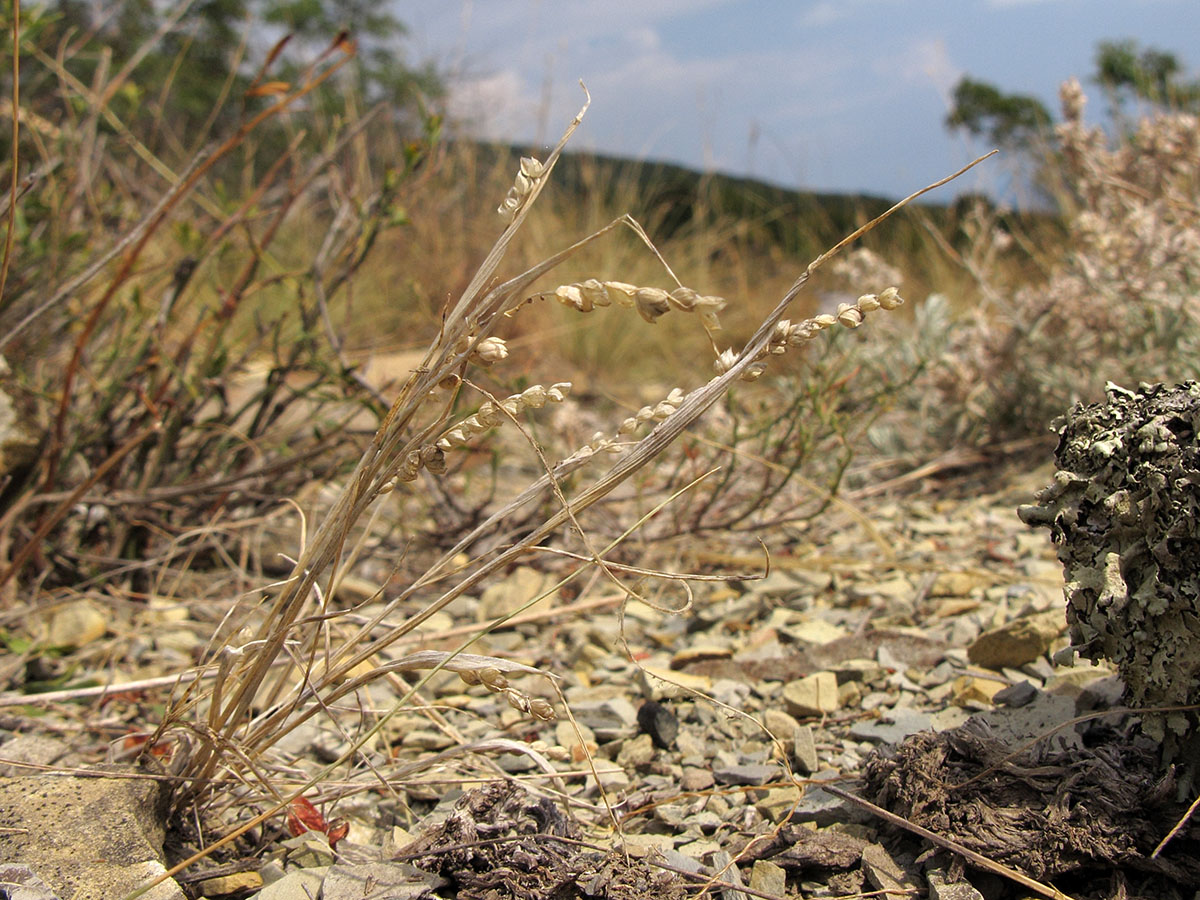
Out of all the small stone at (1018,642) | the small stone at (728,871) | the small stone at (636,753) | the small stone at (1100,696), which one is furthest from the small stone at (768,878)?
the small stone at (1018,642)

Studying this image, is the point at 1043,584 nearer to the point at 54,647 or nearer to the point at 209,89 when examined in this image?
the point at 54,647

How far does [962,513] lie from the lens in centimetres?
270

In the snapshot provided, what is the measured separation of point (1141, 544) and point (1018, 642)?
21.4 inches

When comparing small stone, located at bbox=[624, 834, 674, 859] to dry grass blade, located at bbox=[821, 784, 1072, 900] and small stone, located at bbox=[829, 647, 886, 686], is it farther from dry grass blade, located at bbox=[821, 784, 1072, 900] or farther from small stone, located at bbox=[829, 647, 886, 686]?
small stone, located at bbox=[829, 647, 886, 686]

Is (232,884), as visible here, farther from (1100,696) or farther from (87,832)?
(1100,696)

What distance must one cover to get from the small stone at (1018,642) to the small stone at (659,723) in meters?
0.59

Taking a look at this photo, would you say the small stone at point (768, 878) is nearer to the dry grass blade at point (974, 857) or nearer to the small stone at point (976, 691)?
the dry grass blade at point (974, 857)

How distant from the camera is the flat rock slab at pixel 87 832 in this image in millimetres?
1051

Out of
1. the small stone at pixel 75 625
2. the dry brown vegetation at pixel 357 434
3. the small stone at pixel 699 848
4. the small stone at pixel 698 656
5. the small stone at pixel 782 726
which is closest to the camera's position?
the dry brown vegetation at pixel 357 434

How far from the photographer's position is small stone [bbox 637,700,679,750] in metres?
1.54

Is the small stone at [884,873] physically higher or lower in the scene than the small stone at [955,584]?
higher

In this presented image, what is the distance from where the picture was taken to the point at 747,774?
4.58 feet

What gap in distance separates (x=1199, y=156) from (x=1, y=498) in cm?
365

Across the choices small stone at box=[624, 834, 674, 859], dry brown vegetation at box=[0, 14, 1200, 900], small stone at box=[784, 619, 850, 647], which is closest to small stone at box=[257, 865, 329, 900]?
dry brown vegetation at box=[0, 14, 1200, 900]
